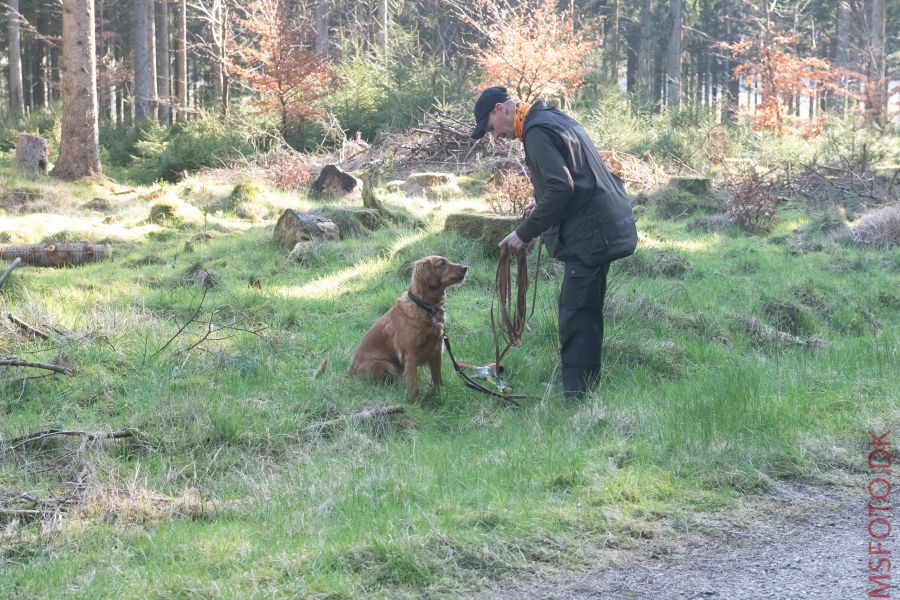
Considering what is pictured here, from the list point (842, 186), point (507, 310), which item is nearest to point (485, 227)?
point (507, 310)

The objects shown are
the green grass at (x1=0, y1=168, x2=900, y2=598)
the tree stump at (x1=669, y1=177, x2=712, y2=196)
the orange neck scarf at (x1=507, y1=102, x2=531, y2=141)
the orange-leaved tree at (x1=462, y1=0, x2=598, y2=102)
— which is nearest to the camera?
the green grass at (x1=0, y1=168, x2=900, y2=598)

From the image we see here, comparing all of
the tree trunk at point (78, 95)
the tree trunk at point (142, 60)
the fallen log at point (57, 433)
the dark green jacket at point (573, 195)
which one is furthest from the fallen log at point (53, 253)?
the tree trunk at point (142, 60)

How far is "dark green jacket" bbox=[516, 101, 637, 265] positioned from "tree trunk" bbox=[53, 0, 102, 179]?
47.4ft

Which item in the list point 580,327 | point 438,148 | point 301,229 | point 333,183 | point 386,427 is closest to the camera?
point 386,427

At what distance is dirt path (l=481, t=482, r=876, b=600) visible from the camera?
11.1 ft

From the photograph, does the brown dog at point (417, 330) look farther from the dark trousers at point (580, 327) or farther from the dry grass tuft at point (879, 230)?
the dry grass tuft at point (879, 230)

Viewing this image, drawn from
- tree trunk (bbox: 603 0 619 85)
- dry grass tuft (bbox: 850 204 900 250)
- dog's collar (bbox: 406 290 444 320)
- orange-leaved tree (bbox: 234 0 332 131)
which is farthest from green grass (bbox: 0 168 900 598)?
tree trunk (bbox: 603 0 619 85)

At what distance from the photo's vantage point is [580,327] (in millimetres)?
6262

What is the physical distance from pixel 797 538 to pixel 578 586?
1.17 metres

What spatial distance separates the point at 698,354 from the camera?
7492 millimetres

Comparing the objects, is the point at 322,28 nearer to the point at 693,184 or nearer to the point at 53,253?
the point at 693,184

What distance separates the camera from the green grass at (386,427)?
12.4 feet

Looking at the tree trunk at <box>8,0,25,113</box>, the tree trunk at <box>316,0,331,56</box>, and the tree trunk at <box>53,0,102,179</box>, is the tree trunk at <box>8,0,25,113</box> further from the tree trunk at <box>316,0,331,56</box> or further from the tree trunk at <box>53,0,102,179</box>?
the tree trunk at <box>53,0,102,179</box>

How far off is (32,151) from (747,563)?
63.0ft
